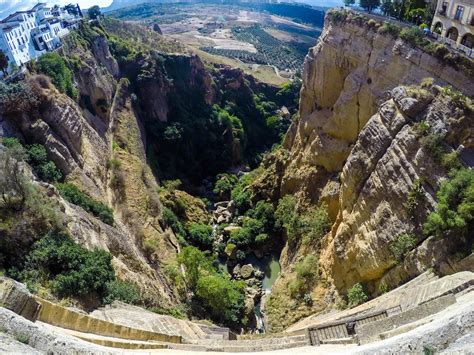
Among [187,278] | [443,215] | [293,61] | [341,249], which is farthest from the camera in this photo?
[293,61]

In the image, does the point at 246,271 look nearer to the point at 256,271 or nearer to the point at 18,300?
the point at 256,271

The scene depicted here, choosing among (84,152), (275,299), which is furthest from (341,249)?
(84,152)

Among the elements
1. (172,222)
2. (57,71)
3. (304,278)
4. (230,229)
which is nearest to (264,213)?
(230,229)

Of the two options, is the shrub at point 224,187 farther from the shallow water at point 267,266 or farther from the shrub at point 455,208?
the shrub at point 455,208

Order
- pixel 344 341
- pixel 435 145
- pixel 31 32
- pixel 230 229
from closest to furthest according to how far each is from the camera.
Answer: pixel 344 341
pixel 435 145
pixel 230 229
pixel 31 32

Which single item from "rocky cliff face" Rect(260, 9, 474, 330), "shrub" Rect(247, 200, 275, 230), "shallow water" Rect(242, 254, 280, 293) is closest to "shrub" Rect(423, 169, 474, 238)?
"rocky cliff face" Rect(260, 9, 474, 330)

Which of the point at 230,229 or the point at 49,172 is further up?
the point at 49,172

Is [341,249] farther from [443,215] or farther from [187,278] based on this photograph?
[187,278]
